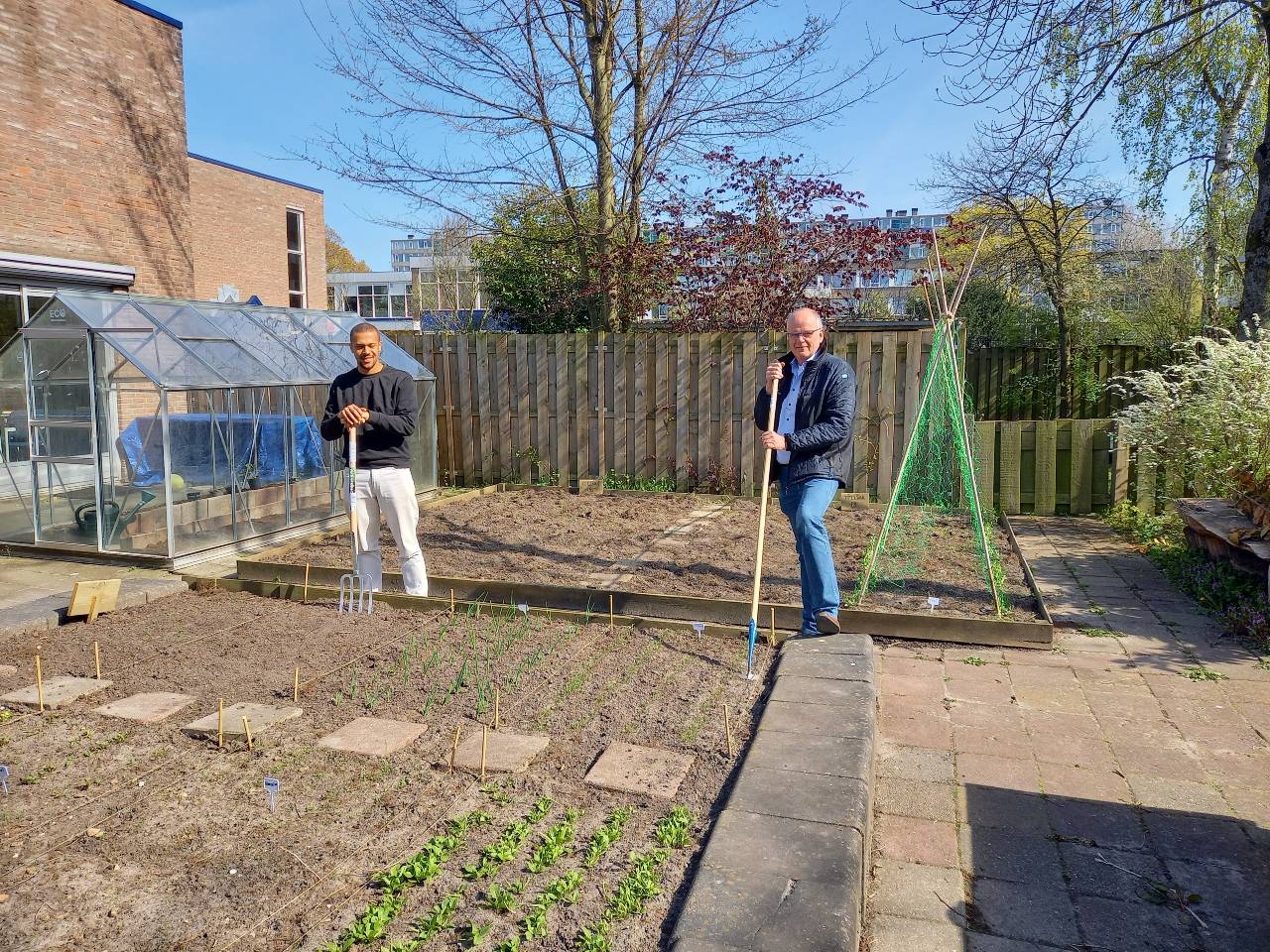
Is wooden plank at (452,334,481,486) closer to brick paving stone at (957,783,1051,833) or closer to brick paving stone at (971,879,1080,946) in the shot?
brick paving stone at (957,783,1051,833)

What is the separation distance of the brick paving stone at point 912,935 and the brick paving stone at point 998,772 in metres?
1.05

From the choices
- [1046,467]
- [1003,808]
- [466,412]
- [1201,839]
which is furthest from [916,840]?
[466,412]

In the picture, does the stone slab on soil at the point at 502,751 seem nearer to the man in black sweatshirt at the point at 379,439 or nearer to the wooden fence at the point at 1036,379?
the man in black sweatshirt at the point at 379,439

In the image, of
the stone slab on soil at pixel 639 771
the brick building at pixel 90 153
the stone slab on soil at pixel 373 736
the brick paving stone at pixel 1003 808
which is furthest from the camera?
the brick building at pixel 90 153

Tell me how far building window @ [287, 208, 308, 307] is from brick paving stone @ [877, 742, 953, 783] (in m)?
23.9

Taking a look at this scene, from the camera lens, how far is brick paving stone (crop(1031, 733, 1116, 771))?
3842 mm

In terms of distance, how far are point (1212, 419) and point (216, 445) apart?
8526 millimetres

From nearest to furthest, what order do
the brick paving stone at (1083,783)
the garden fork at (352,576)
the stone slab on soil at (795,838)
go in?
1. the stone slab on soil at (795,838)
2. the brick paving stone at (1083,783)
3. the garden fork at (352,576)

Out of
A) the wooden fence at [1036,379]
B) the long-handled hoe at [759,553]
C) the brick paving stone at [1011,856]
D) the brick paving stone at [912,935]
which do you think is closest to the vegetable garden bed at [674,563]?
the long-handled hoe at [759,553]

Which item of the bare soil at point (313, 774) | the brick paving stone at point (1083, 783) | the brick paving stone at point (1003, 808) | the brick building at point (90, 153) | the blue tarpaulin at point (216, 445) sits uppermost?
the brick building at point (90, 153)

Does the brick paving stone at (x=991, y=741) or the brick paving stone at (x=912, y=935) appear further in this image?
the brick paving stone at (x=991, y=741)

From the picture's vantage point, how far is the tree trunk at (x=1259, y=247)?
28.7ft

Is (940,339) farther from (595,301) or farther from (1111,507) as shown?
(595,301)

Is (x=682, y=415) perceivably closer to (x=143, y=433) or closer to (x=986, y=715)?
(x=143, y=433)
